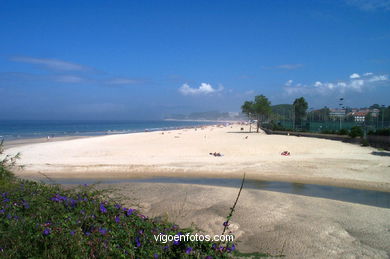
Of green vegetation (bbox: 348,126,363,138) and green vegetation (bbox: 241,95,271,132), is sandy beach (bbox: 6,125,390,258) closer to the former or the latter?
green vegetation (bbox: 348,126,363,138)

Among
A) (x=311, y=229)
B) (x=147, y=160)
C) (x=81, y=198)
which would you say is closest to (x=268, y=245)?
(x=311, y=229)

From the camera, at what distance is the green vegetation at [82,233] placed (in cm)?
330

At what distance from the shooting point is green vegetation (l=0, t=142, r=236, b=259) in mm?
3297

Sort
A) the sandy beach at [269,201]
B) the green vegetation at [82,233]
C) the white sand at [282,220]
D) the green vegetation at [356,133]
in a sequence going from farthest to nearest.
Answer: the green vegetation at [356,133] → the sandy beach at [269,201] → the white sand at [282,220] → the green vegetation at [82,233]

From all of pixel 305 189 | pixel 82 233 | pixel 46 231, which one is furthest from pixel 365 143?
pixel 46 231

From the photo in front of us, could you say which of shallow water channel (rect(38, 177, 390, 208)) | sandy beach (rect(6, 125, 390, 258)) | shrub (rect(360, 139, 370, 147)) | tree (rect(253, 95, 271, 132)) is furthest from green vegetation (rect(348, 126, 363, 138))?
tree (rect(253, 95, 271, 132))

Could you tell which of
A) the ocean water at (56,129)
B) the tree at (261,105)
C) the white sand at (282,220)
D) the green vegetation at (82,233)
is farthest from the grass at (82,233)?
the tree at (261,105)

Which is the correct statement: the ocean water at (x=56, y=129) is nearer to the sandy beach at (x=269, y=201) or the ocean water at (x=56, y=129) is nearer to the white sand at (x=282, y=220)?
the sandy beach at (x=269, y=201)

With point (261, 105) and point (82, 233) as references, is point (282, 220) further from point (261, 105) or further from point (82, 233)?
point (261, 105)

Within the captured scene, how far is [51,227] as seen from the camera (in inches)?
143

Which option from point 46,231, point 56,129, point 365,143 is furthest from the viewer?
point 56,129

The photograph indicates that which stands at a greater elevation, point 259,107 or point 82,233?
point 259,107

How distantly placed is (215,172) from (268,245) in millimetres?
9268

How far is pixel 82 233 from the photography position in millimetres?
3672
